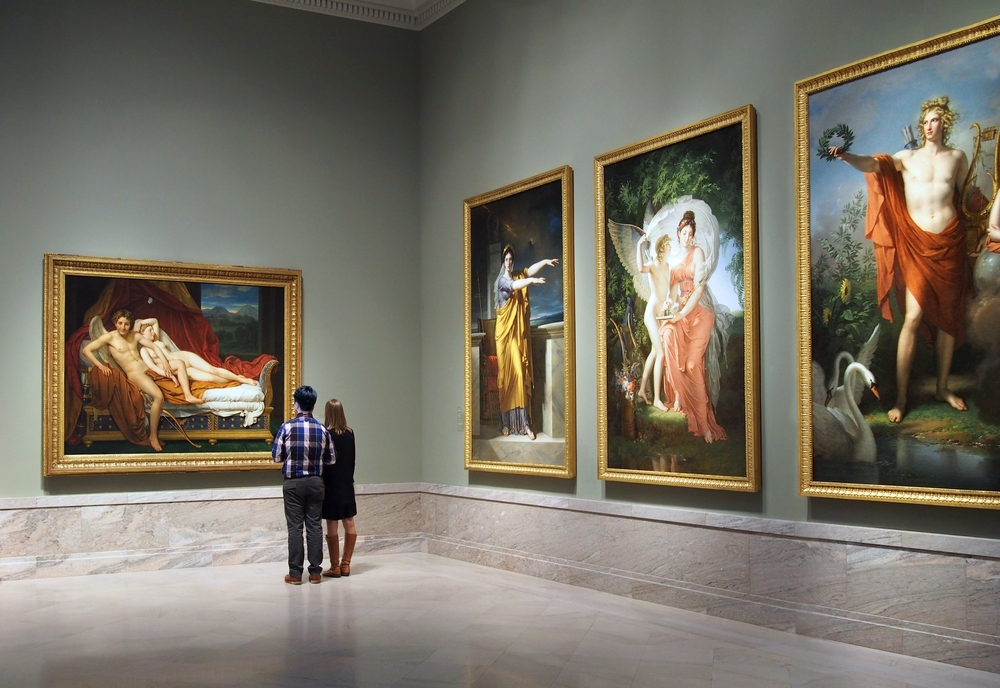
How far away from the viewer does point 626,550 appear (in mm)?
12375

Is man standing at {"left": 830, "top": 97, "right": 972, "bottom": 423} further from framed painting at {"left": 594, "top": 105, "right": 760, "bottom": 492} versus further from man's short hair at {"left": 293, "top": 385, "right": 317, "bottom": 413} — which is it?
man's short hair at {"left": 293, "top": 385, "right": 317, "bottom": 413}

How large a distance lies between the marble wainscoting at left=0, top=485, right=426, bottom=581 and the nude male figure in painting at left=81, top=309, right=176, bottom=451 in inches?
39.9

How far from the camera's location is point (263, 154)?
16.0 metres

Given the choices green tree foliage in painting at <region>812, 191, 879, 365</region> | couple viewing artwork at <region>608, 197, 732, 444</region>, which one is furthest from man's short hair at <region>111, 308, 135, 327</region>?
green tree foliage in painting at <region>812, 191, 879, 365</region>

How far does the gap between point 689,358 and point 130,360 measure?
26.5 feet

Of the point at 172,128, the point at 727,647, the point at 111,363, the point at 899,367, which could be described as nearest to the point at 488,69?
the point at 172,128

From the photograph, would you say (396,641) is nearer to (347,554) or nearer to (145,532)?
(347,554)

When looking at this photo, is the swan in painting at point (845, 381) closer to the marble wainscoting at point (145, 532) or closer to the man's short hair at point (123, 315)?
the marble wainscoting at point (145, 532)

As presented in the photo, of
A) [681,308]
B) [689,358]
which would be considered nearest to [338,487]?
[689,358]

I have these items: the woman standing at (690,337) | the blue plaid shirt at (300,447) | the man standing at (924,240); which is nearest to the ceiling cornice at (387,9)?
the woman standing at (690,337)

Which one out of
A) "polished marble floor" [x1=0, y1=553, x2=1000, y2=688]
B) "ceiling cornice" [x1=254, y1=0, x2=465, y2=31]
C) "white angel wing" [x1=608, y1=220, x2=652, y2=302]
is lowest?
"polished marble floor" [x1=0, y1=553, x2=1000, y2=688]

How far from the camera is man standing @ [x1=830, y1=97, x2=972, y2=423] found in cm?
891

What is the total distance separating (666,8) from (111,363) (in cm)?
896

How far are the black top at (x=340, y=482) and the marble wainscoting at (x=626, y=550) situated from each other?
1.96 meters
